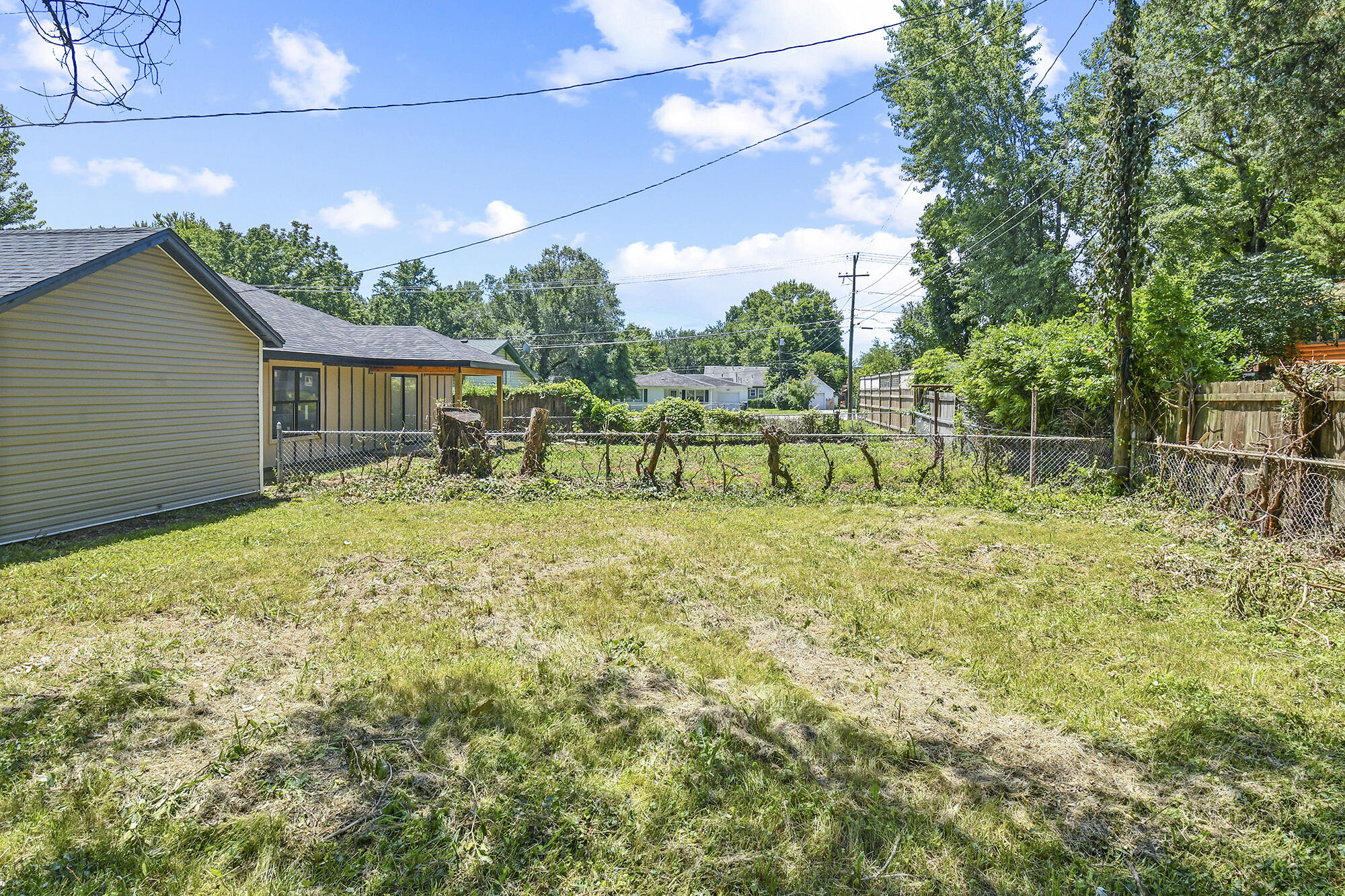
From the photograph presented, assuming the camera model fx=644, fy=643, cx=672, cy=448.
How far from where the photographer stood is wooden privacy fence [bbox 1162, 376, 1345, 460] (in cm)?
607

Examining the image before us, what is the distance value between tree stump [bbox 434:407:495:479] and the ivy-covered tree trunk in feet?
32.7

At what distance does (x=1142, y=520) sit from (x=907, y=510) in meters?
2.76

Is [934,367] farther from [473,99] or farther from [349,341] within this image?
[349,341]

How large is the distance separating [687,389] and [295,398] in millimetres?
38896

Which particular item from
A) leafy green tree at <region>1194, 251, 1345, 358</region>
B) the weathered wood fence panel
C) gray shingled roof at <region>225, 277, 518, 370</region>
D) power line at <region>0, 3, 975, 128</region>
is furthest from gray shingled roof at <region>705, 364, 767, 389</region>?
power line at <region>0, 3, 975, 128</region>

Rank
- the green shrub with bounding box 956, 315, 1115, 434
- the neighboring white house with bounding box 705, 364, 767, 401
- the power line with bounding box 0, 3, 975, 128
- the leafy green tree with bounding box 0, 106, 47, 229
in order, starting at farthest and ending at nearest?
the neighboring white house with bounding box 705, 364, 767, 401
the leafy green tree with bounding box 0, 106, 47, 229
the green shrub with bounding box 956, 315, 1115, 434
the power line with bounding box 0, 3, 975, 128

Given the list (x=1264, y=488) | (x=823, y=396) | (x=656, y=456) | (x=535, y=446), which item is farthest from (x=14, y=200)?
(x=823, y=396)

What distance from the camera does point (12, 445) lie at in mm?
7152

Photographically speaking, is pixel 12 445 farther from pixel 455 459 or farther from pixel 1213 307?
pixel 1213 307

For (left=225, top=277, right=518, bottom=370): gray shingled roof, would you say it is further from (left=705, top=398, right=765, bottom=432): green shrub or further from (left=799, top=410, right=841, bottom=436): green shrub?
(left=799, top=410, right=841, bottom=436): green shrub

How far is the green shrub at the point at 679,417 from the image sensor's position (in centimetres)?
2016

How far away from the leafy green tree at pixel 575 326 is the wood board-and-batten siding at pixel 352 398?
2169 centimetres

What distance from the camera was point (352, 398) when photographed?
16469mm

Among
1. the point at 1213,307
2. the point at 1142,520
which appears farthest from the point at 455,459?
the point at 1213,307
